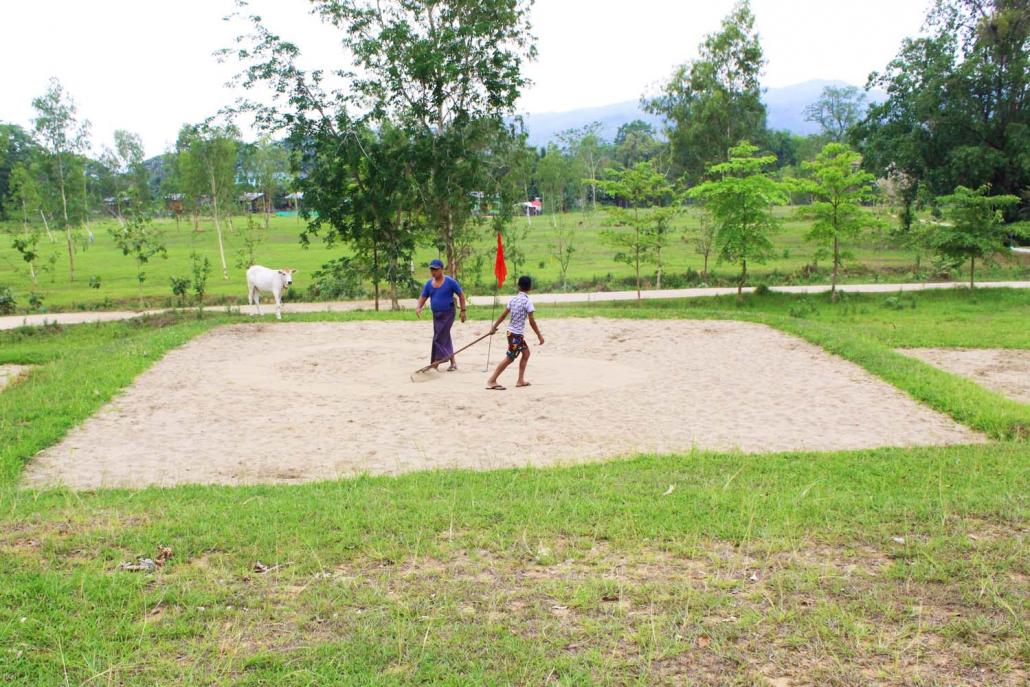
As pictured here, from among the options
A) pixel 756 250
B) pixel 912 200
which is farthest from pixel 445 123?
pixel 912 200

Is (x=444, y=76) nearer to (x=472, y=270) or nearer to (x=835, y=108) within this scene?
(x=472, y=270)

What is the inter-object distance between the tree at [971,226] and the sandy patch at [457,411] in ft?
30.4

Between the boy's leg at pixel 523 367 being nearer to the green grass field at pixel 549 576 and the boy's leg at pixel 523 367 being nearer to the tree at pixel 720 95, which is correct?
the green grass field at pixel 549 576

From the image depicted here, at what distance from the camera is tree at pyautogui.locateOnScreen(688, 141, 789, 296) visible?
2067cm

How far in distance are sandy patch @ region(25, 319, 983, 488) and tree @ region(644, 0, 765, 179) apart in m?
22.5

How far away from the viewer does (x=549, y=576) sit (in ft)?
17.0

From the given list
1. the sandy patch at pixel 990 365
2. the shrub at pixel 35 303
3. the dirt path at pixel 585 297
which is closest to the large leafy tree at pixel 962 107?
the dirt path at pixel 585 297

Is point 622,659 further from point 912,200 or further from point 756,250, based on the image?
point 912,200

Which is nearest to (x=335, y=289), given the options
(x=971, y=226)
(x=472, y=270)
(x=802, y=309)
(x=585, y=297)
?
(x=472, y=270)

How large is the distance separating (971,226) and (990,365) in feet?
30.4

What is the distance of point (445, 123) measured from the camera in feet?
66.3

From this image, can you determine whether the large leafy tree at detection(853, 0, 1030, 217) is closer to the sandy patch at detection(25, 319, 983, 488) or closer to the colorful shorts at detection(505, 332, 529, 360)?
the sandy patch at detection(25, 319, 983, 488)

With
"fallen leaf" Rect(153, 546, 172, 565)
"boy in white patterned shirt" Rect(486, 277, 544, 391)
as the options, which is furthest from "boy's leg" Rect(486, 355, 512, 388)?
"fallen leaf" Rect(153, 546, 172, 565)

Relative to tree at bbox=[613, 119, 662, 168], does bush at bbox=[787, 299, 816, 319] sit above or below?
below
